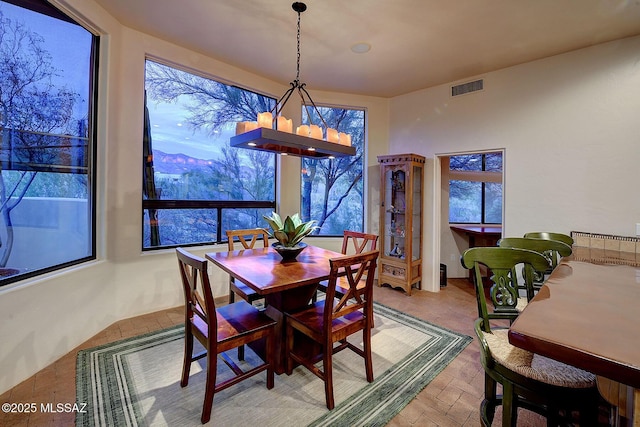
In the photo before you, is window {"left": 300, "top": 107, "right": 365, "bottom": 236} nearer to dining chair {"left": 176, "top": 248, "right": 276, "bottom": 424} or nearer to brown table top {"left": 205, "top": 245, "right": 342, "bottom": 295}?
brown table top {"left": 205, "top": 245, "right": 342, "bottom": 295}

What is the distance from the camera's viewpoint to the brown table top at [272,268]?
1818 mm

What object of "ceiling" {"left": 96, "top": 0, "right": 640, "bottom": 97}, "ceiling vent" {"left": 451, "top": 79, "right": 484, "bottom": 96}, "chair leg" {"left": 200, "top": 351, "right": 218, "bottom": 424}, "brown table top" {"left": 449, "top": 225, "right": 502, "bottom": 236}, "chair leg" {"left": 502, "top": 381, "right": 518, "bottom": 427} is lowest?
"chair leg" {"left": 200, "top": 351, "right": 218, "bottom": 424}

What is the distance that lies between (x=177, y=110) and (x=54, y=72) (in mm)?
1156

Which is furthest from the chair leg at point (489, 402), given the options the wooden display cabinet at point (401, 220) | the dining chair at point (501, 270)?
the wooden display cabinet at point (401, 220)

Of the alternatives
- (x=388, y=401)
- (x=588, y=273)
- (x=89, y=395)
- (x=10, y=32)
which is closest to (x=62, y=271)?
(x=89, y=395)

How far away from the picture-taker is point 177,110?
133 inches

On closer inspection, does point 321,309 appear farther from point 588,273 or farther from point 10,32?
→ point 10,32

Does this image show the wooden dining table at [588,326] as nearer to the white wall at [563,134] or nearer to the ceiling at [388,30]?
→ the white wall at [563,134]

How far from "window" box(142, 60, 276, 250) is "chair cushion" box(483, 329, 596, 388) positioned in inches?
129

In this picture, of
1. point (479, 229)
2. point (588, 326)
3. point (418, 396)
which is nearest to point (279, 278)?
point (418, 396)

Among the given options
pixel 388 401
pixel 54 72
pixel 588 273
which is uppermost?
pixel 54 72

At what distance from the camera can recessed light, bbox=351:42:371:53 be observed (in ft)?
9.87

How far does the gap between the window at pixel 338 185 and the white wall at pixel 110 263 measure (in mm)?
1643

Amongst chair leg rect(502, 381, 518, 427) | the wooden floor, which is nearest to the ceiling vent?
the wooden floor
